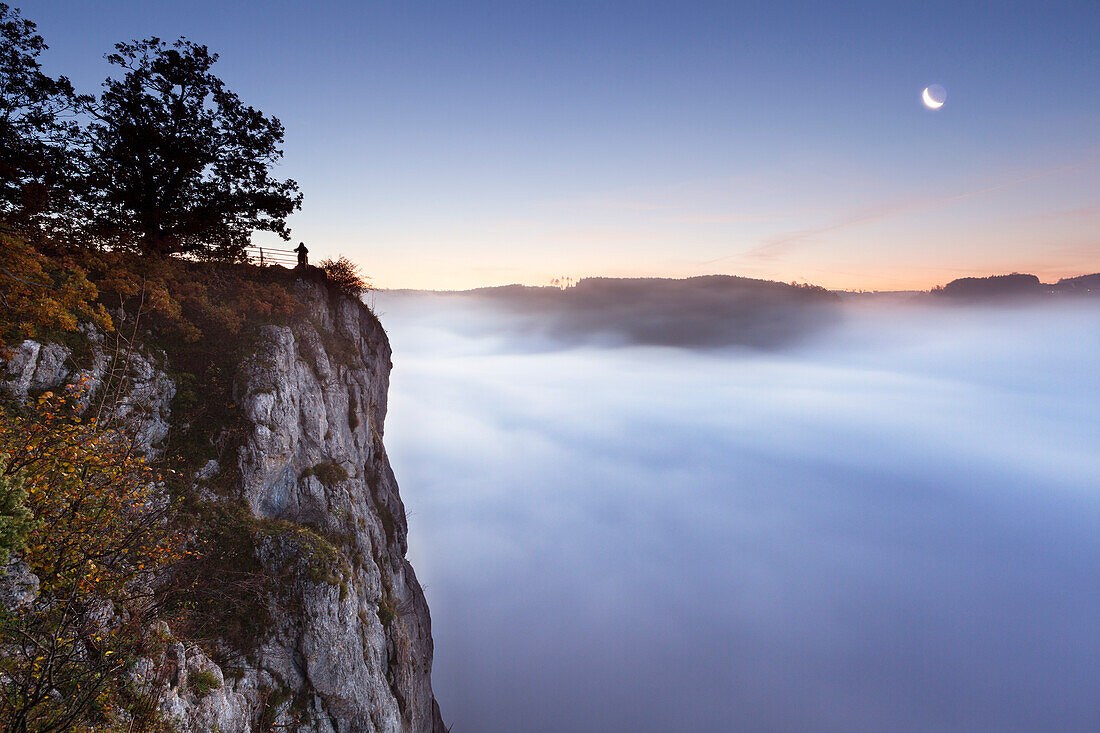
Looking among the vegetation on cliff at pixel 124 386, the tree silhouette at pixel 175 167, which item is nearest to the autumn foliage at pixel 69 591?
the vegetation on cliff at pixel 124 386

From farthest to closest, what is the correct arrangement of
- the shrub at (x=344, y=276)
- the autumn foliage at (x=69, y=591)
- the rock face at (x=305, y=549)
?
the shrub at (x=344, y=276)
the rock face at (x=305, y=549)
the autumn foliage at (x=69, y=591)

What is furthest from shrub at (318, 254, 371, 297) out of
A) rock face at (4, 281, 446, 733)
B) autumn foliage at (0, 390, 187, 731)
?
autumn foliage at (0, 390, 187, 731)

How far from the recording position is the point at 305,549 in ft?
43.8

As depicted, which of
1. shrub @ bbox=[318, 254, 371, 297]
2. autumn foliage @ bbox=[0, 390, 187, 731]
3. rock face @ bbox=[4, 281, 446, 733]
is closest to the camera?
autumn foliage @ bbox=[0, 390, 187, 731]

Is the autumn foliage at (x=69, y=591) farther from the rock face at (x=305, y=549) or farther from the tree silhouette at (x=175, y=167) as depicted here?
the tree silhouette at (x=175, y=167)

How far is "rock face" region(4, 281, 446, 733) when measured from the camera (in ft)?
35.5

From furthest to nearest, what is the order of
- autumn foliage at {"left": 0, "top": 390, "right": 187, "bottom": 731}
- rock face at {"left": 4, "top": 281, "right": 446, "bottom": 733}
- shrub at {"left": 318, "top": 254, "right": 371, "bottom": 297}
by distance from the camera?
shrub at {"left": 318, "top": 254, "right": 371, "bottom": 297} < rock face at {"left": 4, "top": 281, "right": 446, "bottom": 733} < autumn foliage at {"left": 0, "top": 390, "right": 187, "bottom": 731}

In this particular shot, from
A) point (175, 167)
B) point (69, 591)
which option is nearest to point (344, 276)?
point (175, 167)

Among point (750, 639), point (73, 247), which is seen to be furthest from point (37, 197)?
point (750, 639)

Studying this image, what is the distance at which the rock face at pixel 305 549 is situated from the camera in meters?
10.8

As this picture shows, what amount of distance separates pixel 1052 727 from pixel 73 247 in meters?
307

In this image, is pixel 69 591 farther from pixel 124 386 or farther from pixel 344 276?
pixel 344 276

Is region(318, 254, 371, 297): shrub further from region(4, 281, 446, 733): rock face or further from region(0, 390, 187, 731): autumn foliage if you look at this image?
region(0, 390, 187, 731): autumn foliage

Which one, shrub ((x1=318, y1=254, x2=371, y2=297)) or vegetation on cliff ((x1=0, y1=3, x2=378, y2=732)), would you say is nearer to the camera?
vegetation on cliff ((x1=0, y1=3, x2=378, y2=732))
